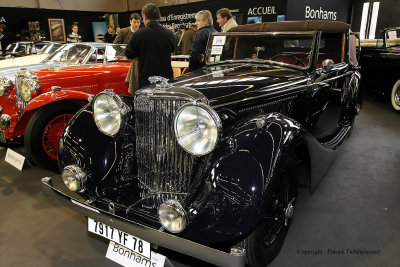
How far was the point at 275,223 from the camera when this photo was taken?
1967 millimetres

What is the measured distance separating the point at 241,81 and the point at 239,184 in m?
1.02

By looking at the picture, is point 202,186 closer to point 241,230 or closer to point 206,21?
point 241,230

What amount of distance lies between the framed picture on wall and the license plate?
48.9 ft

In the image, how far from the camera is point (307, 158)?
2139 millimetres

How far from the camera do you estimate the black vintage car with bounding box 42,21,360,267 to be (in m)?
1.54

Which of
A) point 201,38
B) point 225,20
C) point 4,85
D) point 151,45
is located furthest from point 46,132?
point 225,20

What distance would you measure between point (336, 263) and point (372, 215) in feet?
2.42

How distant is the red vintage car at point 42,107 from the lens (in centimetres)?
326

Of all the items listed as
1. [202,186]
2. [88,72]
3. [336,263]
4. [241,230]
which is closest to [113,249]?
[202,186]

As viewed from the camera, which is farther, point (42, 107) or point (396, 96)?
point (396, 96)

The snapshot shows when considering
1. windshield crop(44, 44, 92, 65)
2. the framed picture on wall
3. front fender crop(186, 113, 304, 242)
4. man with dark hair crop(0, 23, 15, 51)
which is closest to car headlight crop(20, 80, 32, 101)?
windshield crop(44, 44, 92, 65)

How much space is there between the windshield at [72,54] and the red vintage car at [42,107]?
81 cm

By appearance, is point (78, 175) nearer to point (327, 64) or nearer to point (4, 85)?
point (327, 64)

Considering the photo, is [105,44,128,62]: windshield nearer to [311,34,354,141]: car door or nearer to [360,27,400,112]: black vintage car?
[311,34,354,141]: car door
